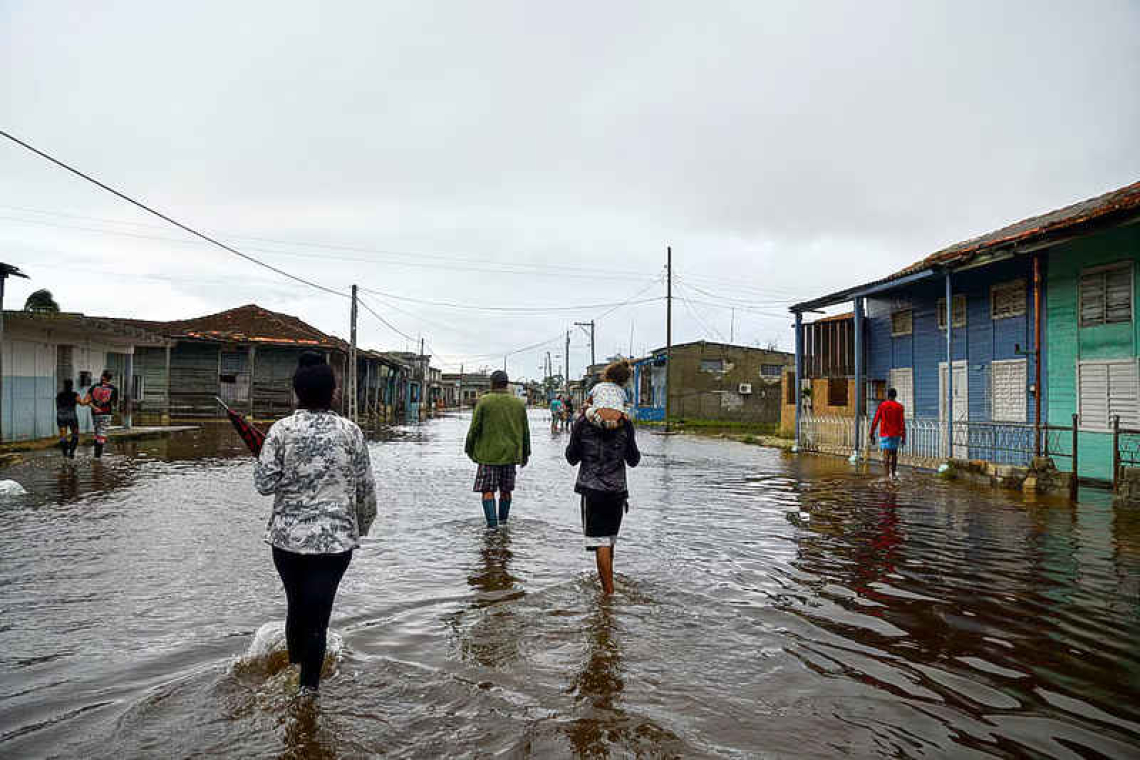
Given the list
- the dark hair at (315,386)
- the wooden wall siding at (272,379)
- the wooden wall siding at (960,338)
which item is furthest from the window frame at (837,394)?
the dark hair at (315,386)

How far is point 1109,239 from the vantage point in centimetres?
1367

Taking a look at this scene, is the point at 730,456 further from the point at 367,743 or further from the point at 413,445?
the point at 367,743

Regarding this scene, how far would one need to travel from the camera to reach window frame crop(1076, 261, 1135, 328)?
43.3 feet

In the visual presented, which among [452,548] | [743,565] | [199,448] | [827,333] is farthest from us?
[827,333]

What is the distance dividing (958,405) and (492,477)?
15038 millimetres

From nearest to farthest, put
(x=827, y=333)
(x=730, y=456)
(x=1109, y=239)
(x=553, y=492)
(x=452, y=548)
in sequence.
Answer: (x=452, y=548) < (x=553, y=492) < (x=1109, y=239) < (x=730, y=456) < (x=827, y=333)

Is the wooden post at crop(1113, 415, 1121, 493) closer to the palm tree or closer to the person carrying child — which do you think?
the person carrying child

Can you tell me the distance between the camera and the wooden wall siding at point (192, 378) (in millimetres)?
32812

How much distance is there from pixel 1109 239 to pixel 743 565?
1183cm

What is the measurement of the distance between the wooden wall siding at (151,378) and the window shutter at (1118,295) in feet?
112

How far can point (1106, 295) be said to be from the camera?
13.7 meters

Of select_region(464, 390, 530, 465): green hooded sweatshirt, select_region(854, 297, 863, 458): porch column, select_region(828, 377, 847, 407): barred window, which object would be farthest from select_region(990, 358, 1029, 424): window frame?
select_region(464, 390, 530, 465): green hooded sweatshirt

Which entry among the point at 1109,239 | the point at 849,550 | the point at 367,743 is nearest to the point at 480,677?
the point at 367,743

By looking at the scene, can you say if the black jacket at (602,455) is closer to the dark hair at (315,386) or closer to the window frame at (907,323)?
the dark hair at (315,386)
